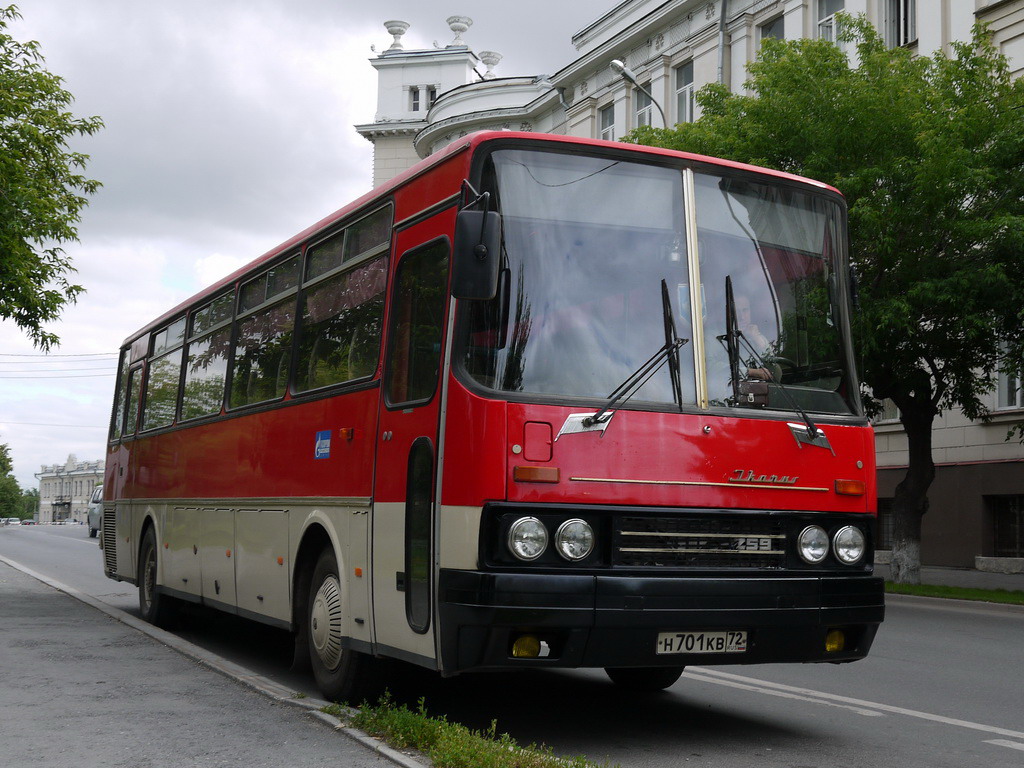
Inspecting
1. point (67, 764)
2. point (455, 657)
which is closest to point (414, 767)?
point (455, 657)

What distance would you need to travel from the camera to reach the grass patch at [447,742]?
5738 millimetres

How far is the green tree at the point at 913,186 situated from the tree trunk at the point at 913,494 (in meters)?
0.02

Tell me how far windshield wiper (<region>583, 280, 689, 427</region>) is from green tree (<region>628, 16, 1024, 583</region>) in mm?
11636

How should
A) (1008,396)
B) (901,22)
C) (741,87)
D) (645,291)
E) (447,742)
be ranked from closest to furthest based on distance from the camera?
1. (447,742)
2. (645,291)
3. (1008,396)
4. (901,22)
5. (741,87)

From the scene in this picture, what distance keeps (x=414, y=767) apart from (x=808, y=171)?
16.4 m

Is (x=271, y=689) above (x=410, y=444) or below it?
below

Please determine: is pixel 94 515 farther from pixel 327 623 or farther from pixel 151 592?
pixel 327 623

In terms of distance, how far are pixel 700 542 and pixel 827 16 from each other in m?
28.7

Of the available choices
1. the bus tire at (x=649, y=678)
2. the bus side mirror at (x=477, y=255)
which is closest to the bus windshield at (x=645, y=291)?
the bus side mirror at (x=477, y=255)

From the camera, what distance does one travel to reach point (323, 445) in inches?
336

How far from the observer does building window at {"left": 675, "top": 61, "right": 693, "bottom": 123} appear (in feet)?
125

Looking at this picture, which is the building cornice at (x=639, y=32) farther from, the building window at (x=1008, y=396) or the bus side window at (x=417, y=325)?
the bus side window at (x=417, y=325)

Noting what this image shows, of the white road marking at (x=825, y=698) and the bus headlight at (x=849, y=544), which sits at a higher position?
the bus headlight at (x=849, y=544)

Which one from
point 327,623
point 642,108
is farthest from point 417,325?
point 642,108
